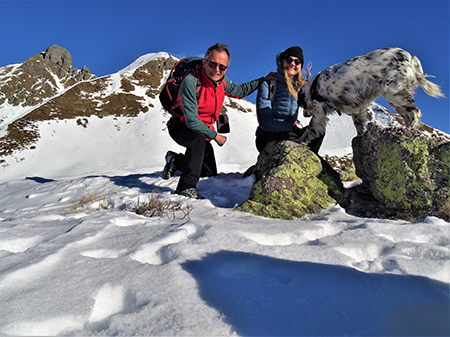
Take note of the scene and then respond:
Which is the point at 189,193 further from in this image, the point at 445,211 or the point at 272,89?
the point at 445,211

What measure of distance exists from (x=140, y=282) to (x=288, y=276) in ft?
2.45

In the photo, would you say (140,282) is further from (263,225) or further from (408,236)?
(408,236)

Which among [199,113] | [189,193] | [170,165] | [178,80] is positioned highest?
[178,80]

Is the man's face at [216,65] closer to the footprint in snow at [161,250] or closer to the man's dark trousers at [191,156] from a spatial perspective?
the man's dark trousers at [191,156]

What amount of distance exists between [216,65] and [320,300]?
346cm

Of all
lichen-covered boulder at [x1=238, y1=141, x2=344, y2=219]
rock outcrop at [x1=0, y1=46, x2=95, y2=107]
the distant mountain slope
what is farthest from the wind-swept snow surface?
rock outcrop at [x1=0, y1=46, x2=95, y2=107]

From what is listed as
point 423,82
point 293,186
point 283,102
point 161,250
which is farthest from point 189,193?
point 423,82

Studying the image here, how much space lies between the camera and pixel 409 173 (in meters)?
2.80

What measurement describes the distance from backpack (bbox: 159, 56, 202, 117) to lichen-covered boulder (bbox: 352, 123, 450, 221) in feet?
8.81

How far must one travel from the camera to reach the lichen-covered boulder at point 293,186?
2.93m

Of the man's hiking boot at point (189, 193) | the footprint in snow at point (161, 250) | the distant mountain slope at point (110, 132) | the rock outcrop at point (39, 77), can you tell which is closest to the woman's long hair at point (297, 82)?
the man's hiking boot at point (189, 193)

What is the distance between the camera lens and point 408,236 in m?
1.89

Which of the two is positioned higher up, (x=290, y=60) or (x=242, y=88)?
(x=290, y=60)

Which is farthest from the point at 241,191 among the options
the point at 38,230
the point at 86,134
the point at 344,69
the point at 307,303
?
the point at 86,134
